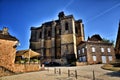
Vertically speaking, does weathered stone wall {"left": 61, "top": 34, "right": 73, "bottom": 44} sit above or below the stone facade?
above

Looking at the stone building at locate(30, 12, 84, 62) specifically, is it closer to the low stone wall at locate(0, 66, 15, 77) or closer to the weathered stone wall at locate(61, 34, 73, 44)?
the weathered stone wall at locate(61, 34, 73, 44)

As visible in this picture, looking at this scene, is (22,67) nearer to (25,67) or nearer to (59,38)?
(25,67)

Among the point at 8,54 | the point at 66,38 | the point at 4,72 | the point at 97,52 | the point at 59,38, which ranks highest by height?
the point at 59,38

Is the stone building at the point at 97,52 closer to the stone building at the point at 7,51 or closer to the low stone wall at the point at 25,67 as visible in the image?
the low stone wall at the point at 25,67

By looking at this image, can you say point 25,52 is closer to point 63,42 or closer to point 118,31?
point 63,42

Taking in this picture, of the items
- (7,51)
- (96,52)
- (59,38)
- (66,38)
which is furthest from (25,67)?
(59,38)

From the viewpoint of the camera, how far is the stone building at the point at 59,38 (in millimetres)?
39594

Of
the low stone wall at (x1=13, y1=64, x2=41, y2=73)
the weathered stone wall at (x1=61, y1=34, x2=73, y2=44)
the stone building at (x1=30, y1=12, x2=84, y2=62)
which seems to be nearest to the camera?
the low stone wall at (x1=13, y1=64, x2=41, y2=73)

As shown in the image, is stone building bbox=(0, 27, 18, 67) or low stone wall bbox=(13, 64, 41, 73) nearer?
stone building bbox=(0, 27, 18, 67)

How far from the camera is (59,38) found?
→ 4384 cm

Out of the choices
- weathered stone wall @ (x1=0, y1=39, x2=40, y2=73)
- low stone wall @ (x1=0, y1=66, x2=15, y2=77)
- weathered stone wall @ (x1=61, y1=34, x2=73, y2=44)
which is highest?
weathered stone wall @ (x1=61, y1=34, x2=73, y2=44)

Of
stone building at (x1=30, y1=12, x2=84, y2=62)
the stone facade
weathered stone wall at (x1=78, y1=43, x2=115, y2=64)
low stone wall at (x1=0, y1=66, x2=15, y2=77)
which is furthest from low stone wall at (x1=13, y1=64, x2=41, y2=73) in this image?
stone building at (x1=30, y1=12, x2=84, y2=62)

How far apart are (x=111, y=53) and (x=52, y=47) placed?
810 inches

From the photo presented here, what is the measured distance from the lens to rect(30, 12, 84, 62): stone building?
39594 mm
